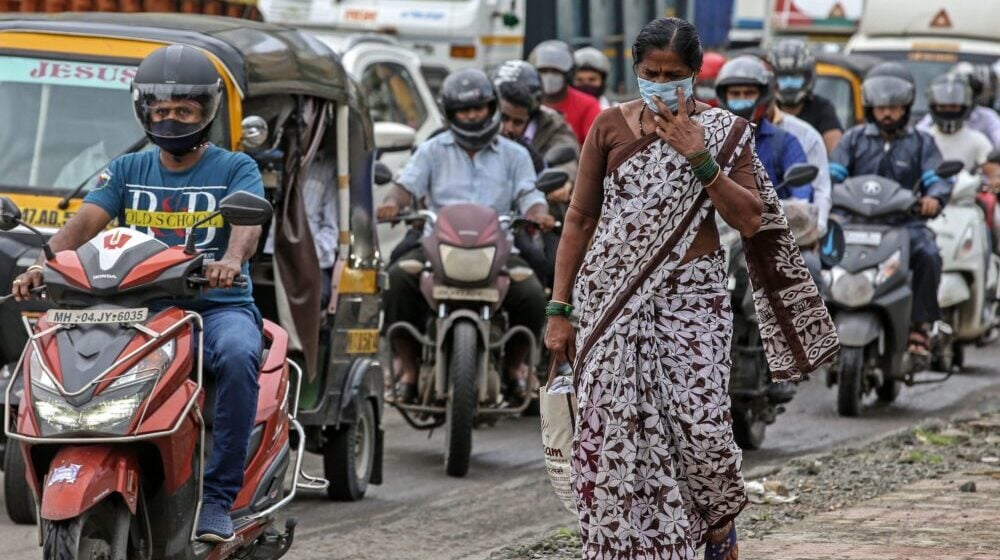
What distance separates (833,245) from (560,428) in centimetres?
637

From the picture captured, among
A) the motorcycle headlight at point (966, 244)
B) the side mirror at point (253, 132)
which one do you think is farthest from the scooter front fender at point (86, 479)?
the motorcycle headlight at point (966, 244)

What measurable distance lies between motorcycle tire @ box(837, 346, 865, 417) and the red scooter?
665 cm

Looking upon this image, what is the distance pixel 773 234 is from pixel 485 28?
14.4 metres

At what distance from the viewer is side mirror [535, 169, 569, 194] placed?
10.1 m

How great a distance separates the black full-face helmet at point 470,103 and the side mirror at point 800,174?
1710 mm

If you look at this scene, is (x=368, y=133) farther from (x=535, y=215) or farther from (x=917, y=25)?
(x=917, y=25)

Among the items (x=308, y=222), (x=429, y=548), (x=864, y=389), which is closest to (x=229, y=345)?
(x=429, y=548)

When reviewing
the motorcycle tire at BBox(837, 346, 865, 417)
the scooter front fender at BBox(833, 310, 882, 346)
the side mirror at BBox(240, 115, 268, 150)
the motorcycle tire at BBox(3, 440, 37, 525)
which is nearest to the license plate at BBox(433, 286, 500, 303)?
the side mirror at BBox(240, 115, 268, 150)

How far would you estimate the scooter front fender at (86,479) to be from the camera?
571cm

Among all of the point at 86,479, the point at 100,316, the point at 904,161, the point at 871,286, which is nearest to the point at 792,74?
the point at 904,161

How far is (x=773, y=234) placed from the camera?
6.25m

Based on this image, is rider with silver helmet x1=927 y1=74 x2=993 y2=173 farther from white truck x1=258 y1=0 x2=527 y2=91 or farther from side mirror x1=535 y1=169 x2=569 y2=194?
side mirror x1=535 y1=169 x2=569 y2=194

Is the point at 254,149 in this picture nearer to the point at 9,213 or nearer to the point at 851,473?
the point at 9,213

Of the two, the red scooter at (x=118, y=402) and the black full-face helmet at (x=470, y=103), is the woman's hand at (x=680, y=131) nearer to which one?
the red scooter at (x=118, y=402)
